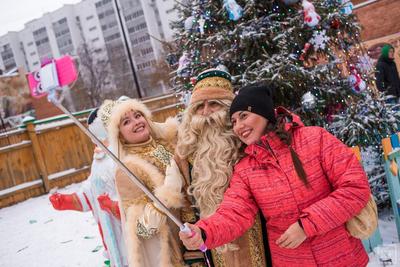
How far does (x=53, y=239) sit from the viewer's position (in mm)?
6586

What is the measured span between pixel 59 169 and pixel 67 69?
34.1 ft

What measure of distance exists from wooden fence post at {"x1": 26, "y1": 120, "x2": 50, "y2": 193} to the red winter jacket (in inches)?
380

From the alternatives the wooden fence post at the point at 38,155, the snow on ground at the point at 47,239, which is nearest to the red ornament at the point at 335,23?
the snow on ground at the point at 47,239

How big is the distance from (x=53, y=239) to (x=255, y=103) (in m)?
5.98

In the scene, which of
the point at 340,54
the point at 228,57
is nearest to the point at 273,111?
the point at 228,57

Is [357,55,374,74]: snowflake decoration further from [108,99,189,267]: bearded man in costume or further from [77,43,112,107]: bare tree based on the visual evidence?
A: [77,43,112,107]: bare tree

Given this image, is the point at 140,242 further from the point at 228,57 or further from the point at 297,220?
the point at 228,57

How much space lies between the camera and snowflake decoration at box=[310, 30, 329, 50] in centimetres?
358

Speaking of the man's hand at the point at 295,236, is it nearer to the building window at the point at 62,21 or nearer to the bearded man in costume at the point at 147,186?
the bearded man in costume at the point at 147,186

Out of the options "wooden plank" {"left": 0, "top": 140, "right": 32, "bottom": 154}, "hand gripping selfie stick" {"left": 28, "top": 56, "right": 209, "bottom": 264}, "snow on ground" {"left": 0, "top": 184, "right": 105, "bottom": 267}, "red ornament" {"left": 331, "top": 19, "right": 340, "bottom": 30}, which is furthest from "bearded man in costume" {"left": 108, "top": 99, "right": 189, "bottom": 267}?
"wooden plank" {"left": 0, "top": 140, "right": 32, "bottom": 154}

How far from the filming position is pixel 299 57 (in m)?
3.72

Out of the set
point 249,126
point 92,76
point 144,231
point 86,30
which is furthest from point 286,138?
point 86,30

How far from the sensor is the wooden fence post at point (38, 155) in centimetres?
1029

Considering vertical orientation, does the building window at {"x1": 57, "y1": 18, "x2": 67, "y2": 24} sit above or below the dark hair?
above
